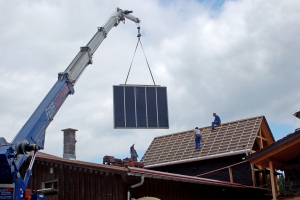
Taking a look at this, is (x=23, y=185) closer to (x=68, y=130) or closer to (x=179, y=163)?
(x=68, y=130)

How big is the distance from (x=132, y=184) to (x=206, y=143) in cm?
1048

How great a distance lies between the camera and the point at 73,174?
53.9ft

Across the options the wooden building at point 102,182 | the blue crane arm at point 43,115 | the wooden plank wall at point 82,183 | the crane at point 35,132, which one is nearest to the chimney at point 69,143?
the wooden building at point 102,182

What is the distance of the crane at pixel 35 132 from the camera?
10.7 meters

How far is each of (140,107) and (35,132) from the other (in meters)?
7.60

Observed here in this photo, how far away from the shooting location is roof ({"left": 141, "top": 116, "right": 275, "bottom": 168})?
77.7 ft

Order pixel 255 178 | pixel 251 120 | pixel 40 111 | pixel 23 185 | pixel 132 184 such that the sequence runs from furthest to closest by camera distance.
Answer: pixel 251 120
pixel 255 178
pixel 132 184
pixel 40 111
pixel 23 185

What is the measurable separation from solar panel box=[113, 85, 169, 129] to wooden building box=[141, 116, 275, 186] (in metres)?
5.60

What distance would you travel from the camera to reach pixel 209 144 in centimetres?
2517

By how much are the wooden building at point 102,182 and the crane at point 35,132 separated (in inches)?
116

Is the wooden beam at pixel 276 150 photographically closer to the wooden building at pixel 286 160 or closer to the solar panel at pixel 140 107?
the wooden building at pixel 286 160

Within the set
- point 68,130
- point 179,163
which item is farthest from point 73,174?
point 179,163

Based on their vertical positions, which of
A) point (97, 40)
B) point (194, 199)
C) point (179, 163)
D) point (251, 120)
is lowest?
point (194, 199)

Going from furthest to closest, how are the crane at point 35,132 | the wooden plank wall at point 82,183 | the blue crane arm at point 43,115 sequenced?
the wooden plank wall at point 82,183 → the blue crane arm at point 43,115 → the crane at point 35,132
